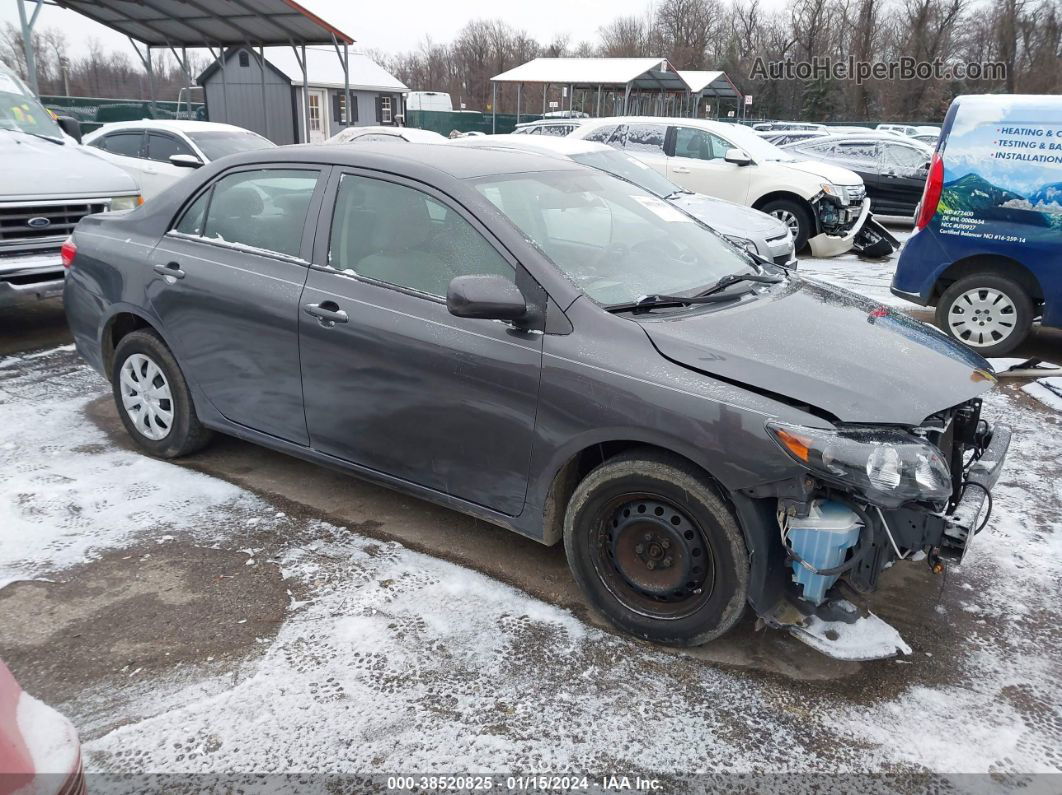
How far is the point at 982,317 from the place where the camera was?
680cm

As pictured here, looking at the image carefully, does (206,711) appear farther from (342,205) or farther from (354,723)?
(342,205)

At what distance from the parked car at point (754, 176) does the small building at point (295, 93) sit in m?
18.2

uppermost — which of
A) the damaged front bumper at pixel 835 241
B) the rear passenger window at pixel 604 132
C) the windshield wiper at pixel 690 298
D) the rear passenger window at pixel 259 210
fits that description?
the rear passenger window at pixel 604 132

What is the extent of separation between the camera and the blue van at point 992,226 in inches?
239

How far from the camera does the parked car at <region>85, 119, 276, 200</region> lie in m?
10.2

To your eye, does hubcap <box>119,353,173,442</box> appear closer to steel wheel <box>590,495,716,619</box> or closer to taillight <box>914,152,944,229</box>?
steel wheel <box>590,495,716,619</box>

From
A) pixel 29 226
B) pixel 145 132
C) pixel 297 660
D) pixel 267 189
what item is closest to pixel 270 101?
pixel 145 132

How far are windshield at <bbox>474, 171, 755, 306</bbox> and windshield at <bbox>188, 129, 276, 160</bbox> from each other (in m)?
7.49

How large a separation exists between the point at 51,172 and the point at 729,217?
6.47 metres

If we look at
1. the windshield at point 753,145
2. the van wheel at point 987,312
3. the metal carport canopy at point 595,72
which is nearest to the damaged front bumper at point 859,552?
the van wheel at point 987,312

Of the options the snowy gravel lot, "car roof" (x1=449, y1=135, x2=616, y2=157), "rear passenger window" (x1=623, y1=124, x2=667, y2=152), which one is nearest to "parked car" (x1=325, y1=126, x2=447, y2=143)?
"rear passenger window" (x1=623, y1=124, x2=667, y2=152)

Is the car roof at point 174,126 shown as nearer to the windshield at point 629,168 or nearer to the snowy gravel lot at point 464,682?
the windshield at point 629,168

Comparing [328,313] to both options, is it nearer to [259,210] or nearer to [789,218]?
[259,210]

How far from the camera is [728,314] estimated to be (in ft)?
10.4
